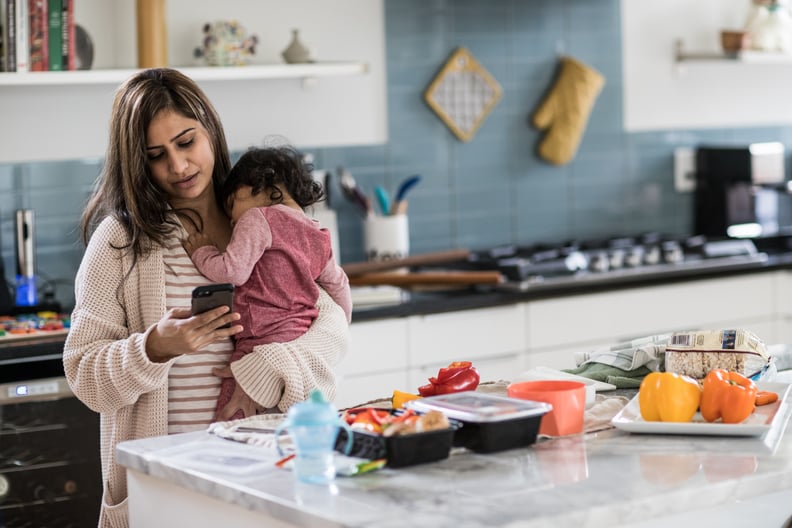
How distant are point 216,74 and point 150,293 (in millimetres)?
1571

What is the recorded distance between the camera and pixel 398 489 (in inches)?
67.2

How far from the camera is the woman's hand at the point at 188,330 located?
7.04 ft

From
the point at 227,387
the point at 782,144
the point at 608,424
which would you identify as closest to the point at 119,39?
the point at 227,387

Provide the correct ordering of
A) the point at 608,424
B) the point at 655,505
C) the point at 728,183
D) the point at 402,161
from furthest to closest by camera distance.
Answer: the point at 728,183, the point at 402,161, the point at 608,424, the point at 655,505

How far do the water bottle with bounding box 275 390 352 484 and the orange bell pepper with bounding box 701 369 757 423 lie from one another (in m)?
0.66

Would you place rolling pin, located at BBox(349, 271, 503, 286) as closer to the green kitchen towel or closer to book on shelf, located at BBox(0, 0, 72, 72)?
book on shelf, located at BBox(0, 0, 72, 72)

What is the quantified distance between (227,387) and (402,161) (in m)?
2.19

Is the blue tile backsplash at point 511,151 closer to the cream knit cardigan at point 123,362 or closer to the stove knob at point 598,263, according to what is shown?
the stove knob at point 598,263

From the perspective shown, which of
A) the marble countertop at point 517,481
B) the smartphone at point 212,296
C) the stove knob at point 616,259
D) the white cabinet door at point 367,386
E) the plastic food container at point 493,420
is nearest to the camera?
the marble countertop at point 517,481

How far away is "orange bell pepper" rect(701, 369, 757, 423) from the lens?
6.57ft

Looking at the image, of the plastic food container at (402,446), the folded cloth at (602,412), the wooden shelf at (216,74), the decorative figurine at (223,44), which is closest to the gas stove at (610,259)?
the wooden shelf at (216,74)

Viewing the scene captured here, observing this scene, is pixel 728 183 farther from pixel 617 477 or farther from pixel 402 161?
pixel 617 477

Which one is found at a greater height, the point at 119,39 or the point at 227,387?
the point at 119,39

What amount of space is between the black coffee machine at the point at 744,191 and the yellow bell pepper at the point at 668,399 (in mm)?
3119
